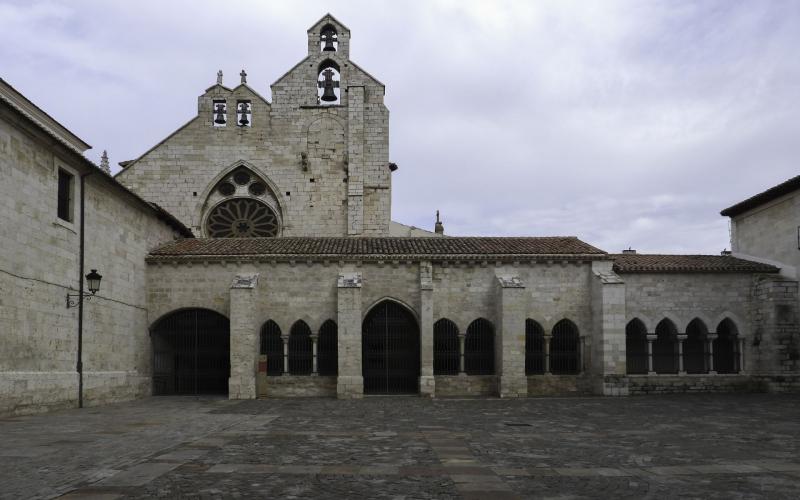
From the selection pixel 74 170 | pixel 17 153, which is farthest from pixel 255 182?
pixel 17 153

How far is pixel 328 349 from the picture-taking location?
23.9 meters

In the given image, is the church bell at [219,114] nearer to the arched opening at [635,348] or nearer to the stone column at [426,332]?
the stone column at [426,332]

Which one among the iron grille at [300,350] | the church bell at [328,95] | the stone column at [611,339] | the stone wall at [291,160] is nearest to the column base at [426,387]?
the iron grille at [300,350]

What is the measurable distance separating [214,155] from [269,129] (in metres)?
3.05

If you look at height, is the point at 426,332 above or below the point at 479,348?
above

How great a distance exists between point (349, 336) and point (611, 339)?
9.24 meters

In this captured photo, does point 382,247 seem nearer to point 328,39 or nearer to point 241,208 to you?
point 241,208

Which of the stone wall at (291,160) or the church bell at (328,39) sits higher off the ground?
the church bell at (328,39)

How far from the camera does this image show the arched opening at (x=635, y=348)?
2558 cm

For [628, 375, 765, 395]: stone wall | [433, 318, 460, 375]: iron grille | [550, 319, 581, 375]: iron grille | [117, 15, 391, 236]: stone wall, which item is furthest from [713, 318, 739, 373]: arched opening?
[117, 15, 391, 236]: stone wall

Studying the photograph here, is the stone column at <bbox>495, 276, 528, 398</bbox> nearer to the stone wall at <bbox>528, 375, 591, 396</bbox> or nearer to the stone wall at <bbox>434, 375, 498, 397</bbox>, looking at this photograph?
the stone wall at <bbox>434, 375, 498, 397</bbox>

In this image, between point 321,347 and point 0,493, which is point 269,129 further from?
point 0,493

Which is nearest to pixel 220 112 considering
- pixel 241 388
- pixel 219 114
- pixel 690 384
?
pixel 219 114

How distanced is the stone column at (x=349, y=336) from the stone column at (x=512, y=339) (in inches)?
197
